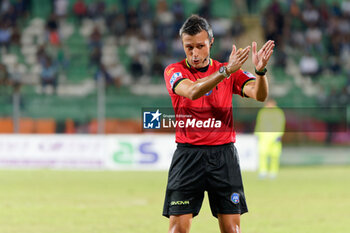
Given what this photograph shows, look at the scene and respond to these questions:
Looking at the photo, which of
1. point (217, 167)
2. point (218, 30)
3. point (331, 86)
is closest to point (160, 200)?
point (217, 167)

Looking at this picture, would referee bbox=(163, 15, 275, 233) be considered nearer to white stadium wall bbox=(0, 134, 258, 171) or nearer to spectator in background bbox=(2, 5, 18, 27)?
white stadium wall bbox=(0, 134, 258, 171)

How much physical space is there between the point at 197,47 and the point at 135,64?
18.6 m

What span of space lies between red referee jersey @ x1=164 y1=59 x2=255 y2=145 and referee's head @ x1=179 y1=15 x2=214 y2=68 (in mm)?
167

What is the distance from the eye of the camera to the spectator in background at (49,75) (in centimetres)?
2134

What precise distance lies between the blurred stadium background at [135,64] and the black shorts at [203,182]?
35.4 ft

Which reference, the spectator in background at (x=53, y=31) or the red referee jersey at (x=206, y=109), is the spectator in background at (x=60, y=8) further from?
the red referee jersey at (x=206, y=109)

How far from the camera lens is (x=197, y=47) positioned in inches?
206

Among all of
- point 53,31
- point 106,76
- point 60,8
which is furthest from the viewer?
point 60,8

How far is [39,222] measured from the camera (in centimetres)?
981

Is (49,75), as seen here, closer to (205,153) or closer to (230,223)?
(205,153)

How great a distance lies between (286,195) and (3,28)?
50.2 ft

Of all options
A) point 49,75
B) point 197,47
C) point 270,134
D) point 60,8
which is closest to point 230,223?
point 197,47

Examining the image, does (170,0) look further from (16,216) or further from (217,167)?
(217,167)

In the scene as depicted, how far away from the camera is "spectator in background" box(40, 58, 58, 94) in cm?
2134
